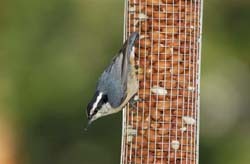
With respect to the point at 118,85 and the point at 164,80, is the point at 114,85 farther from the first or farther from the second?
the point at 164,80

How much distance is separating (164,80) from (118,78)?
0.29 metres

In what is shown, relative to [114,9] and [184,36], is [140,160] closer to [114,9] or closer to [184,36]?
[184,36]

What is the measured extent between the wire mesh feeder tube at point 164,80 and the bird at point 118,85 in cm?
7

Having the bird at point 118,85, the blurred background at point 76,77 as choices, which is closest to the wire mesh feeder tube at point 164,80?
the bird at point 118,85

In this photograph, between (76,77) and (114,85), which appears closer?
(114,85)

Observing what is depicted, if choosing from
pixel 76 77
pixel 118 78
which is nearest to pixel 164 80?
pixel 118 78

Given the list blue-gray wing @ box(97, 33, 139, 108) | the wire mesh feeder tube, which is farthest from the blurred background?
blue-gray wing @ box(97, 33, 139, 108)

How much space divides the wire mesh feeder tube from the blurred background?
8.36ft

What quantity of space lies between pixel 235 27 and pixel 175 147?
10.4ft

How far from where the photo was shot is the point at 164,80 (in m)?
Result: 6.31

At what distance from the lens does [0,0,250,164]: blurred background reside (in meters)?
9.06

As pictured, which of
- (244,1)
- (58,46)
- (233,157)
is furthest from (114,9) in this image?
(233,157)

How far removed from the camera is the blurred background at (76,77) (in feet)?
29.7

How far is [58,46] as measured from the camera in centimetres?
939
